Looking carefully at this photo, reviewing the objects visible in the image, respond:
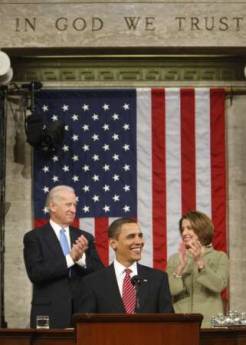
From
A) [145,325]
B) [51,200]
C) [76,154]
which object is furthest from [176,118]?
[145,325]

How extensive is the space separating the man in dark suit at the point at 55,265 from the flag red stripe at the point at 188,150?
278 cm

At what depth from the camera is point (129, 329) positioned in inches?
380

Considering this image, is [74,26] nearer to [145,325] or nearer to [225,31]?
[225,31]

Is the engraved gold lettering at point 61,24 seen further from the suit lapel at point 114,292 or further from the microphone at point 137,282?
the microphone at point 137,282

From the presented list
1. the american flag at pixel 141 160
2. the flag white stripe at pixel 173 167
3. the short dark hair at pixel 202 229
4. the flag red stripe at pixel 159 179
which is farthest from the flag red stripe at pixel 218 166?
the short dark hair at pixel 202 229

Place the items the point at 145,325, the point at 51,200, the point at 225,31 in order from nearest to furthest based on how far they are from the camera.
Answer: the point at 145,325 → the point at 51,200 → the point at 225,31

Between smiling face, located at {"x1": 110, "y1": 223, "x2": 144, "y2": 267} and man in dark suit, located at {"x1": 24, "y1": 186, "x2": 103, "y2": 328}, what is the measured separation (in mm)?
1447

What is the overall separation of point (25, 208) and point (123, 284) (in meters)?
4.54

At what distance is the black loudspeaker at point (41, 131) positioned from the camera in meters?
14.8

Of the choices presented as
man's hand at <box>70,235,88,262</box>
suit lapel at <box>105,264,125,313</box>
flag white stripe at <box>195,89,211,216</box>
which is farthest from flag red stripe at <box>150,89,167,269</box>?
suit lapel at <box>105,264,125,313</box>

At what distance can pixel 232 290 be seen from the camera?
49.3 ft

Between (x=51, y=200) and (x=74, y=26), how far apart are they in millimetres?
3252

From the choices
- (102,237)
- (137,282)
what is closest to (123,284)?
(137,282)

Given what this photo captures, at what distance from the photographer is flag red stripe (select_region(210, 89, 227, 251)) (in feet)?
49.3
